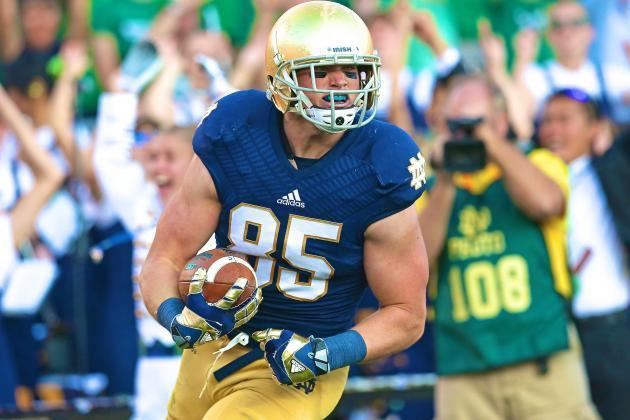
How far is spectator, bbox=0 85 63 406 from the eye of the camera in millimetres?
6434

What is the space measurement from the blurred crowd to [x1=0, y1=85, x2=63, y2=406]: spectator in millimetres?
11

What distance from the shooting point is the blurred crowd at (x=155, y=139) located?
5926mm

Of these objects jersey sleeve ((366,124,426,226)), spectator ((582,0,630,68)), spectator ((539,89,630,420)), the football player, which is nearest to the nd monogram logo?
spectator ((539,89,630,420))

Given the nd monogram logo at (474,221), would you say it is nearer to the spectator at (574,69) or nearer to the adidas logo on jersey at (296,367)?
the adidas logo on jersey at (296,367)

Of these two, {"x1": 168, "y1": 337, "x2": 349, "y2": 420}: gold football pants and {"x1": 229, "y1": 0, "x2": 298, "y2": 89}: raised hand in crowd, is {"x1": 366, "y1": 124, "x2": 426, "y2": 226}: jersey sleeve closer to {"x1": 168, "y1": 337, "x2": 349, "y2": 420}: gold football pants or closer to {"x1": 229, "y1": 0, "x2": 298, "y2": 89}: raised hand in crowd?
{"x1": 168, "y1": 337, "x2": 349, "y2": 420}: gold football pants

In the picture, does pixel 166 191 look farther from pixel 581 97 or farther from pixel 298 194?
pixel 298 194

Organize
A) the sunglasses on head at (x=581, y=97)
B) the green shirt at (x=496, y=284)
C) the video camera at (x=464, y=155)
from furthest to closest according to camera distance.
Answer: the sunglasses on head at (x=581, y=97)
the green shirt at (x=496, y=284)
the video camera at (x=464, y=155)

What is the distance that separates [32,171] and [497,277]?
2747 mm

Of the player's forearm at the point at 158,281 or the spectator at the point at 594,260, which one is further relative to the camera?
the spectator at the point at 594,260

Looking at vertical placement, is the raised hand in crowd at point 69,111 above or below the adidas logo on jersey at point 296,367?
above

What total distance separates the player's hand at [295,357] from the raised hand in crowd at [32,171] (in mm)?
3378

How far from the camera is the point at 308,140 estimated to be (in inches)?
148

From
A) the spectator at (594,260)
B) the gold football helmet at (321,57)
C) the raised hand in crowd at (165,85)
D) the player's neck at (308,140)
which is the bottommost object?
the spectator at (594,260)

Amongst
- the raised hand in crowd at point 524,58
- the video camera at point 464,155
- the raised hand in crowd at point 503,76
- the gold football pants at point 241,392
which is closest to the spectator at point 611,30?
the raised hand in crowd at point 524,58
